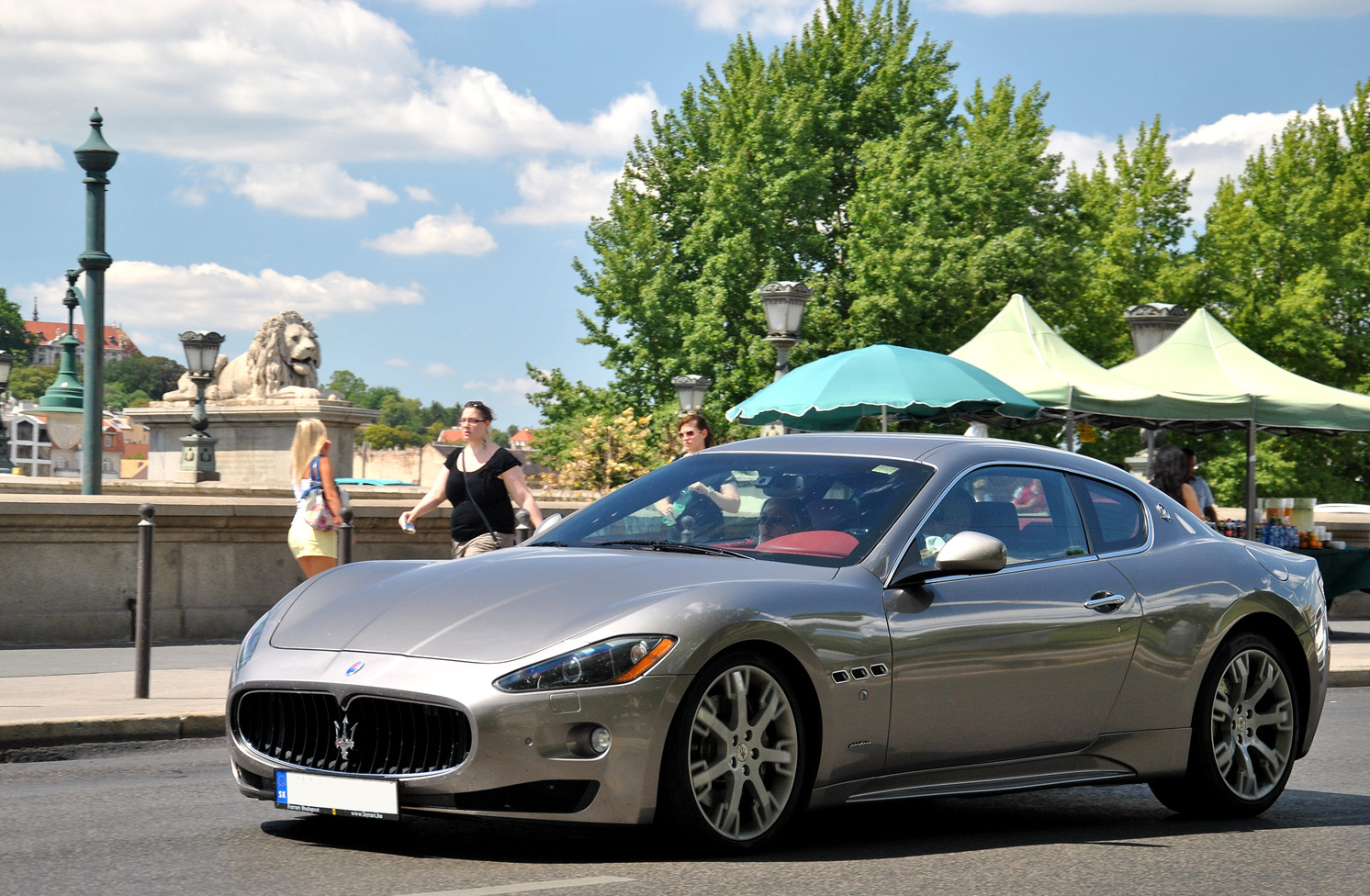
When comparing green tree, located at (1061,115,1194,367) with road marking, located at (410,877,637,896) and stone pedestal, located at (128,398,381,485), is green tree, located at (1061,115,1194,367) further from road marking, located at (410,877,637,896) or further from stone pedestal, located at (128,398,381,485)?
road marking, located at (410,877,637,896)

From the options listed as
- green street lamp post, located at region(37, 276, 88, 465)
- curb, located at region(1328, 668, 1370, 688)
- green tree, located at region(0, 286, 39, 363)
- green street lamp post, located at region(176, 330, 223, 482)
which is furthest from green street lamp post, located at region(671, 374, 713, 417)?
green tree, located at region(0, 286, 39, 363)

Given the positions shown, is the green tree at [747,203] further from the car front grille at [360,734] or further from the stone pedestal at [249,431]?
the car front grille at [360,734]

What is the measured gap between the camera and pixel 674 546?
588cm

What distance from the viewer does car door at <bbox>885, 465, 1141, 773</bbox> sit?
5699mm

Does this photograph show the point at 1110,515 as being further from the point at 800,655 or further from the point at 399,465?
the point at 399,465

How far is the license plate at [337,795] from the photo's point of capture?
4939 millimetres

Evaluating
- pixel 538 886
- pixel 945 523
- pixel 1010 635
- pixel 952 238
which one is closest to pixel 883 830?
pixel 1010 635

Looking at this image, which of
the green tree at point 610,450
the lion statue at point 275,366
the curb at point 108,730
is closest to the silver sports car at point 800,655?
the curb at point 108,730

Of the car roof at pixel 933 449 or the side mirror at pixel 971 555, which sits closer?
the side mirror at pixel 971 555

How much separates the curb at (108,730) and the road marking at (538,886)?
4.53 metres

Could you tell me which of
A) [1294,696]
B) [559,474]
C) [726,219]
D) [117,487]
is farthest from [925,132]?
[1294,696]

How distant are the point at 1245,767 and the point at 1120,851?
4.05 feet

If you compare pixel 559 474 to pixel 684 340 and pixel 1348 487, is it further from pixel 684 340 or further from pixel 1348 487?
A: pixel 1348 487

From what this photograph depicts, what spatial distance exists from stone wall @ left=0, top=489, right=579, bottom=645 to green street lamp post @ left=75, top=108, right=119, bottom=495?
1.61m
